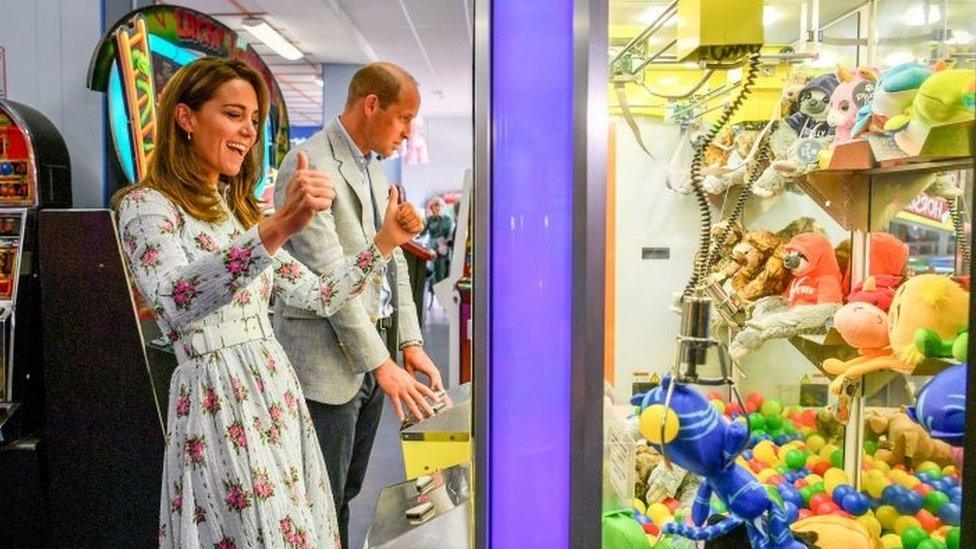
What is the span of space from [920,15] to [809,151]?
1.31 feet

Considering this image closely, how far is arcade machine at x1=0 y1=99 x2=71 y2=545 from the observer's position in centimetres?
264

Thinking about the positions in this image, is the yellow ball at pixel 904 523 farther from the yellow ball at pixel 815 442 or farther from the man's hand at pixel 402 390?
the man's hand at pixel 402 390

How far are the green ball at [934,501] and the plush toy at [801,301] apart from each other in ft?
1.53

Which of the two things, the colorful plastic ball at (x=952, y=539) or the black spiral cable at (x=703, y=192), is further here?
the black spiral cable at (x=703, y=192)

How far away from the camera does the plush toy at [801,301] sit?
1.77 meters

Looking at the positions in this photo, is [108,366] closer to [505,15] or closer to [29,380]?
[29,380]

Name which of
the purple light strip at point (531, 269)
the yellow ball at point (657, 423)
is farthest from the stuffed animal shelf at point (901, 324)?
the purple light strip at point (531, 269)

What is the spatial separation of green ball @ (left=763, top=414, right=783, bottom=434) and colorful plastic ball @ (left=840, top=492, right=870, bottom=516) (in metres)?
0.25

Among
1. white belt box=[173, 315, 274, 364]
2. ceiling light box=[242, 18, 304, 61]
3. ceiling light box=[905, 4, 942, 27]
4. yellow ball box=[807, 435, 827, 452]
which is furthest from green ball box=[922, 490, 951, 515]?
ceiling light box=[242, 18, 304, 61]

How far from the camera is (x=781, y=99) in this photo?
183 centimetres

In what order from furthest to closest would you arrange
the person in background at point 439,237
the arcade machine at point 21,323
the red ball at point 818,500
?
the person in background at point 439,237, the arcade machine at point 21,323, the red ball at point 818,500

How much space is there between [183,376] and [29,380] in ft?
4.92

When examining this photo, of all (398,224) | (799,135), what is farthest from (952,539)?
(398,224)

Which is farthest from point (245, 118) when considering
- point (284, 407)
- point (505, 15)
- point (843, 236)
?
point (843, 236)
